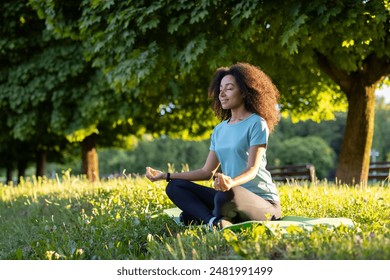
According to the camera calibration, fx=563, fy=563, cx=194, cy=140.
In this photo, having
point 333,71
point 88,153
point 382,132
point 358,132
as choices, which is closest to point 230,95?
point 333,71

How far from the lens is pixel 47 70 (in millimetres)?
15562

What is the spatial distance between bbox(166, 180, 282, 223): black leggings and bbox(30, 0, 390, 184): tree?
13.5 ft

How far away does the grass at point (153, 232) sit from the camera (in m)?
4.06

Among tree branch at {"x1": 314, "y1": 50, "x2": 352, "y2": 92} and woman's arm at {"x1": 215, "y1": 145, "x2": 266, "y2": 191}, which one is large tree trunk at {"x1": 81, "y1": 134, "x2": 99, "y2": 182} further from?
woman's arm at {"x1": 215, "y1": 145, "x2": 266, "y2": 191}

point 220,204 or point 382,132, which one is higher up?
point 382,132

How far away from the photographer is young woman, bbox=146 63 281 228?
5332 millimetres

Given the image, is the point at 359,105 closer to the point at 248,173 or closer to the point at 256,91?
the point at 256,91

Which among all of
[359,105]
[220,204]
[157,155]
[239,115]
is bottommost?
[157,155]

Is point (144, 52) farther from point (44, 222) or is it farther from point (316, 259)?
point (316, 259)

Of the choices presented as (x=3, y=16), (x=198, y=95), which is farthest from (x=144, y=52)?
(x=3, y=16)

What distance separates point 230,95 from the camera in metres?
5.68

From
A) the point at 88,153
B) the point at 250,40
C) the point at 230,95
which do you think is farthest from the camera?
the point at 88,153

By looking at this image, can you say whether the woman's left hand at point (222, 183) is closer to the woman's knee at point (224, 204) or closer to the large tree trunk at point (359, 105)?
the woman's knee at point (224, 204)

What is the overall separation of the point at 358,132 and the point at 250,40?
122 inches
